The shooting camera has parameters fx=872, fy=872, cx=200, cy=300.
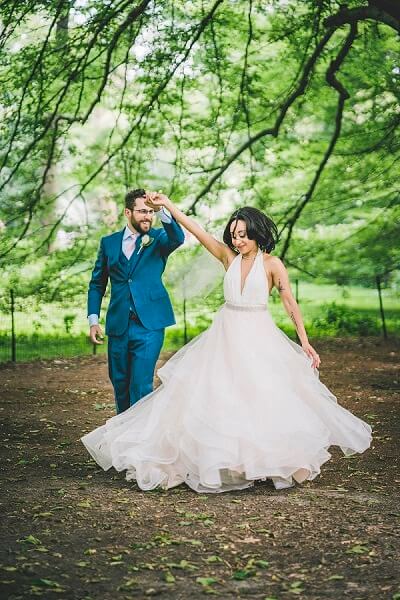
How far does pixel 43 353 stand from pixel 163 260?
25.7 feet

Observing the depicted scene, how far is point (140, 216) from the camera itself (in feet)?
20.2

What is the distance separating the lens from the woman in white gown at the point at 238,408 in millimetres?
5215

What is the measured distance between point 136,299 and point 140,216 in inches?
23.1

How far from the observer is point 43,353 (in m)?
13.8

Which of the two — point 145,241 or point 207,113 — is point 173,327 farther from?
point 145,241

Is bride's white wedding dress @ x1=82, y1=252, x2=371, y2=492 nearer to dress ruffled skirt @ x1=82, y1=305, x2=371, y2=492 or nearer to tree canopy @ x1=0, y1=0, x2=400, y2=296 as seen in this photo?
dress ruffled skirt @ x1=82, y1=305, x2=371, y2=492

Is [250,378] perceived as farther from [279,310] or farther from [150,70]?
[279,310]

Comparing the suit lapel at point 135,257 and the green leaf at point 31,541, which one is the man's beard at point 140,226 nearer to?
the suit lapel at point 135,257

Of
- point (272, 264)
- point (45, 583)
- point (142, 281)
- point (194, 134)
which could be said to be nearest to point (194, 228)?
point (272, 264)

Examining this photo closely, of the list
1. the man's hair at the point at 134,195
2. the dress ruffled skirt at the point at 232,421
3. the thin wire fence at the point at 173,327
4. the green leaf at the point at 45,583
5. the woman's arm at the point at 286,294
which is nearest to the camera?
the green leaf at the point at 45,583

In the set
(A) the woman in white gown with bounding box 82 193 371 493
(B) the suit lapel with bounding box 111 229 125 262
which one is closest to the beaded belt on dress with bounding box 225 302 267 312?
(A) the woman in white gown with bounding box 82 193 371 493

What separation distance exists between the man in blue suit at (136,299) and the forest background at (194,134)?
3.22 metres

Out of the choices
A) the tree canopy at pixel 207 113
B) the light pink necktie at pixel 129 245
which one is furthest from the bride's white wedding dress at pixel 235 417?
the tree canopy at pixel 207 113

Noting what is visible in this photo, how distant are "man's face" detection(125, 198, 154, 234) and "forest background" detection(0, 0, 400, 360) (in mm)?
3303
